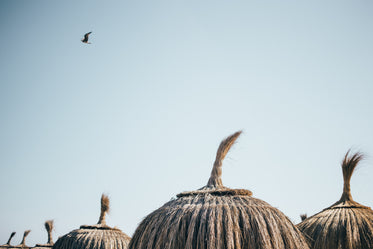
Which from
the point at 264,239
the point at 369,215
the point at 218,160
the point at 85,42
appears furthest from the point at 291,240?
the point at 85,42

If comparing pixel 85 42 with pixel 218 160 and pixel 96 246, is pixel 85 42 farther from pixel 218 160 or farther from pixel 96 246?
pixel 96 246

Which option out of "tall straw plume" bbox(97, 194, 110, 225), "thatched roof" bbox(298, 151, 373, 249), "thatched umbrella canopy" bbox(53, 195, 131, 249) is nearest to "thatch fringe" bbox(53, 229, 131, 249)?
"thatched umbrella canopy" bbox(53, 195, 131, 249)

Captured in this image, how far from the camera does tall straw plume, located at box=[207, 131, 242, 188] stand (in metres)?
5.76

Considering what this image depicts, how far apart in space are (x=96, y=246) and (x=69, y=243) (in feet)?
3.24

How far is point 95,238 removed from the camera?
11.2 meters

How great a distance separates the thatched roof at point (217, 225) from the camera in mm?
4559

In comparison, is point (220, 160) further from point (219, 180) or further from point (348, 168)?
point (348, 168)

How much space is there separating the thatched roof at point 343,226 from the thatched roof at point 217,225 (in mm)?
3399

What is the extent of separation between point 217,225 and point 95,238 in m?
7.69

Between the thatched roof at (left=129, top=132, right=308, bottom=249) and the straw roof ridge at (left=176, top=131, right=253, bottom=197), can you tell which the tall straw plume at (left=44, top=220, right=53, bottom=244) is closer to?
the thatched roof at (left=129, top=132, right=308, bottom=249)

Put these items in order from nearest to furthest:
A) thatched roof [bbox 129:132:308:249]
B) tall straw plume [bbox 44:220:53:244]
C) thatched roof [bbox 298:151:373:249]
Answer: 1. thatched roof [bbox 129:132:308:249]
2. thatched roof [bbox 298:151:373:249]
3. tall straw plume [bbox 44:220:53:244]

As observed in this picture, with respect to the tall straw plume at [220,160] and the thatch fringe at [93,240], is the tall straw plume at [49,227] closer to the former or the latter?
the thatch fringe at [93,240]

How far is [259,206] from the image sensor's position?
5.11 m

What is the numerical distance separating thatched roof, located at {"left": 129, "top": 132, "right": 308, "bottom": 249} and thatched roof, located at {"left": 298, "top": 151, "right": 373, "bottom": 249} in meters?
3.40
